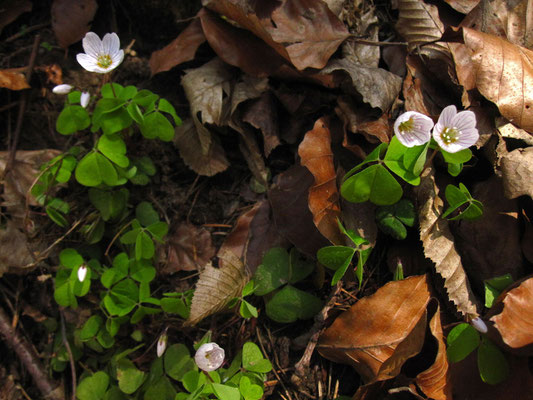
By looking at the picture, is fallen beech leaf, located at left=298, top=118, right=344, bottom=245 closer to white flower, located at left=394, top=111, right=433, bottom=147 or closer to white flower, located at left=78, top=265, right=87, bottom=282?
white flower, located at left=394, top=111, right=433, bottom=147

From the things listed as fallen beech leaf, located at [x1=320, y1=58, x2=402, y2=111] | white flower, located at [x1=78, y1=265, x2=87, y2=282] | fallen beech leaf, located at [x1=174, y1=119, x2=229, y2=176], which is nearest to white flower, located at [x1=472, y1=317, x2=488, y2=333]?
fallen beech leaf, located at [x1=320, y1=58, x2=402, y2=111]

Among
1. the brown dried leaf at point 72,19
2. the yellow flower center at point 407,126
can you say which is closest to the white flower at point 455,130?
the yellow flower center at point 407,126

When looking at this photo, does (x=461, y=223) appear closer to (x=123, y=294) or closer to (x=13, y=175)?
(x=123, y=294)

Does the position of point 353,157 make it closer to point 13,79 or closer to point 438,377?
point 438,377

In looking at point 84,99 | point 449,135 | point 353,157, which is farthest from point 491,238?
point 84,99

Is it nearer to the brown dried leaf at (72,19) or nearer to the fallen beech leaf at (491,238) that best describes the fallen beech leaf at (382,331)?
the fallen beech leaf at (491,238)

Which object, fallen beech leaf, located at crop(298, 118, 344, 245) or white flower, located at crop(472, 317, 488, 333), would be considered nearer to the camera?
white flower, located at crop(472, 317, 488, 333)

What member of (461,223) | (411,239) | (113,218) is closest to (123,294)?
(113,218)
